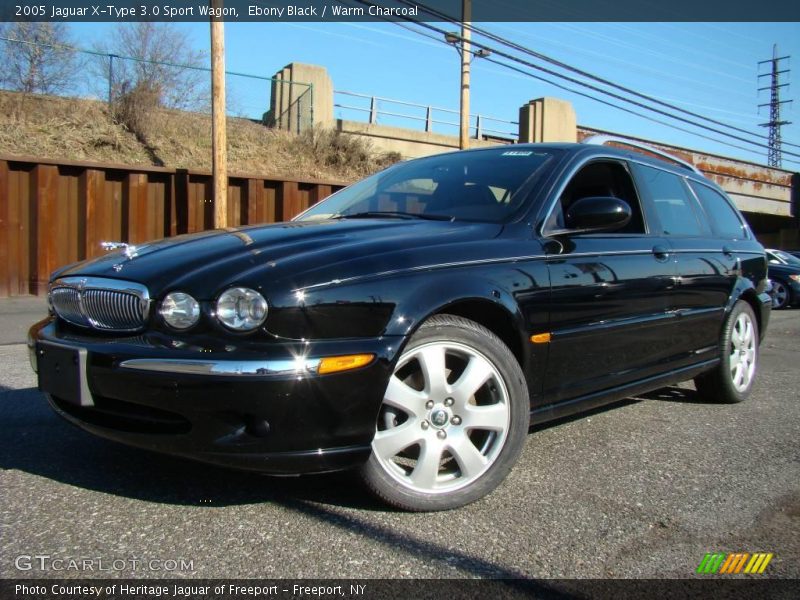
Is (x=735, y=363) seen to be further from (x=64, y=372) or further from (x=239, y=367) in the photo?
(x=64, y=372)

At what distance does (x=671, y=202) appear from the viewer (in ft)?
14.8

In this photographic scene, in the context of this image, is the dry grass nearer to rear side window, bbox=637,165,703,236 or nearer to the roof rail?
the roof rail

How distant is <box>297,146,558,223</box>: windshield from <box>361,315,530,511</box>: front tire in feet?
2.62

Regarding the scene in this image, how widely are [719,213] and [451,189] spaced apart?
247 centimetres

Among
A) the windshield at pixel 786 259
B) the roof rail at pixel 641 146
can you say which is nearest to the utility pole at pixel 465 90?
the windshield at pixel 786 259

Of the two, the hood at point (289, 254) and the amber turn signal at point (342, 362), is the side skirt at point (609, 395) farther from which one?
the amber turn signal at point (342, 362)

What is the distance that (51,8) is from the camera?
1727 cm

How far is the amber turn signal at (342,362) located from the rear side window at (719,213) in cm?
336

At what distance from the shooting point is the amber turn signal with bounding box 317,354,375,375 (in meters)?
2.43

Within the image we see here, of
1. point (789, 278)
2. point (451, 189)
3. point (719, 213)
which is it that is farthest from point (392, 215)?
point (789, 278)

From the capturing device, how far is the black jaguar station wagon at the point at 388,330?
2.43 m

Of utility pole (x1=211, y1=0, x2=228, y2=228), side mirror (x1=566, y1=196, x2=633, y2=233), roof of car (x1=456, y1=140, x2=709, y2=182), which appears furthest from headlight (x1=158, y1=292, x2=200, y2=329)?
utility pole (x1=211, y1=0, x2=228, y2=228)

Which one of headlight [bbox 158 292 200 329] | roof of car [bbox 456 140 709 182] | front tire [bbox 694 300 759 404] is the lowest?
front tire [bbox 694 300 759 404]

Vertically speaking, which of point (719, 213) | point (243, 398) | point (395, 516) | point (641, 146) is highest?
point (641, 146)
